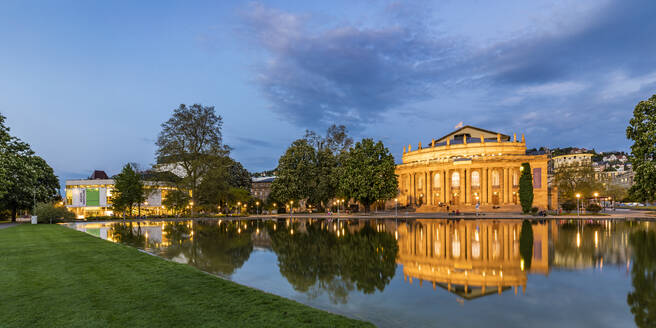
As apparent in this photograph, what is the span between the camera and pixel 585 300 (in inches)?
378

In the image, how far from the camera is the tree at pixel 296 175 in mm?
67312

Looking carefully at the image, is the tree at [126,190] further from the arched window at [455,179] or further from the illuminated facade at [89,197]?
the arched window at [455,179]

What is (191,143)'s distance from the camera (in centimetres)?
5622

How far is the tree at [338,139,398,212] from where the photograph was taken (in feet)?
202

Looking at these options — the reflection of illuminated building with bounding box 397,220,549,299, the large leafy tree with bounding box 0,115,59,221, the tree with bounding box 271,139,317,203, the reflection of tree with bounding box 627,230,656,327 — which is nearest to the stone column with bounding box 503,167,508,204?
the tree with bounding box 271,139,317,203

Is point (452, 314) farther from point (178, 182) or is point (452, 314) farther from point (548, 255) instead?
point (178, 182)

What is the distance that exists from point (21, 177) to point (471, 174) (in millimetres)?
82357

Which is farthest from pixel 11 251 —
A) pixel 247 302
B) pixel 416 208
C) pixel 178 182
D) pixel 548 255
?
pixel 416 208

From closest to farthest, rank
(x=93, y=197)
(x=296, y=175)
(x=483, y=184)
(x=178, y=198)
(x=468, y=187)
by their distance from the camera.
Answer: (x=178, y=198) → (x=296, y=175) → (x=93, y=197) → (x=483, y=184) → (x=468, y=187)

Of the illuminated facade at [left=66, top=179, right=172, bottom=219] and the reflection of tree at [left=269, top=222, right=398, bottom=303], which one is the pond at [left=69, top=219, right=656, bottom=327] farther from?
the illuminated facade at [left=66, top=179, right=172, bottom=219]

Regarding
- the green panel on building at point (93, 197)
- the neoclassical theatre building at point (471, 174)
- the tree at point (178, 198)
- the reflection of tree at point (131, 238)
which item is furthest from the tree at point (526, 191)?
the green panel on building at point (93, 197)

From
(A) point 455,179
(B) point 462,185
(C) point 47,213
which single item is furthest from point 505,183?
(C) point 47,213

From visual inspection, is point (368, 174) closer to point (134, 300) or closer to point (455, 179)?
point (455, 179)

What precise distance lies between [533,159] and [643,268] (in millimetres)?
70796
